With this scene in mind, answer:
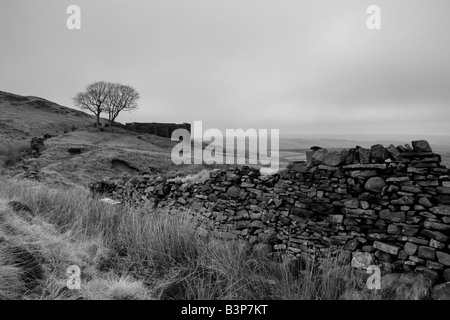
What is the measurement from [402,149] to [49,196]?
308 inches

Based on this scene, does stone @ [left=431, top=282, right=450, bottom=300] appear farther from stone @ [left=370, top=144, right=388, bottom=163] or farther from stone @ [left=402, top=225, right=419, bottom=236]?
stone @ [left=370, top=144, right=388, bottom=163]

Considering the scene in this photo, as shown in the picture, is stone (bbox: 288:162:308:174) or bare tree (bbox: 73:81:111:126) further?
bare tree (bbox: 73:81:111:126)

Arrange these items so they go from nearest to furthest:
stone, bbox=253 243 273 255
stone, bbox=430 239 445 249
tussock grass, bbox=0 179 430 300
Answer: tussock grass, bbox=0 179 430 300
stone, bbox=430 239 445 249
stone, bbox=253 243 273 255

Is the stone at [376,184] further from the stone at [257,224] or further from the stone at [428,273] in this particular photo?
the stone at [257,224]

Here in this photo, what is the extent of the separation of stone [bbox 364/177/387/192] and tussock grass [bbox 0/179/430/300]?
4.55 ft

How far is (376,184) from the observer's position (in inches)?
195

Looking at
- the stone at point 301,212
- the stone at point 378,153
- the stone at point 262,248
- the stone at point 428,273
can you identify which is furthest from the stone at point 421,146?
the stone at point 262,248

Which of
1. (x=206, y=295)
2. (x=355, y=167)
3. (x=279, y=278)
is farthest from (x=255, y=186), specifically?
(x=206, y=295)

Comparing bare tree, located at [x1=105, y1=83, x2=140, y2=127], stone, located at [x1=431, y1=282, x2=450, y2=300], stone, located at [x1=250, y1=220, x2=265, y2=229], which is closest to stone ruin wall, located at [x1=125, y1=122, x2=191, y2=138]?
bare tree, located at [x1=105, y1=83, x2=140, y2=127]

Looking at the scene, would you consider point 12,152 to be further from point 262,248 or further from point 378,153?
point 378,153

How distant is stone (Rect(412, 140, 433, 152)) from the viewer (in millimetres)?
4656

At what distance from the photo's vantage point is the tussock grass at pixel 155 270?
2984 millimetres

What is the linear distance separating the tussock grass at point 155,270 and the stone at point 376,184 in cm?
139
